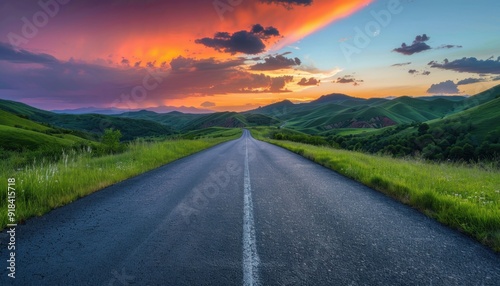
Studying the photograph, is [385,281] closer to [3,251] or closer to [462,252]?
[462,252]

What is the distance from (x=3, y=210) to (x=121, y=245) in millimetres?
3399

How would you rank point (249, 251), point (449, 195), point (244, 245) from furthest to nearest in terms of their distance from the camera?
point (449, 195) < point (244, 245) < point (249, 251)

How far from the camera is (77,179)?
8.66 metres

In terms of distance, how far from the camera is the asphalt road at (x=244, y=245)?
3488 mm

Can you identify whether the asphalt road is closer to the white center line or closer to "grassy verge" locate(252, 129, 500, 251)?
the white center line

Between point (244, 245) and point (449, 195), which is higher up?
point (449, 195)

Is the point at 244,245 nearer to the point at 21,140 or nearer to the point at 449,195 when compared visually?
the point at 449,195

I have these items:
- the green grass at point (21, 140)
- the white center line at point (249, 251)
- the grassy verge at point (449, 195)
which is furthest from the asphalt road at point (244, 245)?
the green grass at point (21, 140)

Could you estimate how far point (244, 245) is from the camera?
4.41 m

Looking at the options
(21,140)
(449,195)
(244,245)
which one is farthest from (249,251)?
(21,140)

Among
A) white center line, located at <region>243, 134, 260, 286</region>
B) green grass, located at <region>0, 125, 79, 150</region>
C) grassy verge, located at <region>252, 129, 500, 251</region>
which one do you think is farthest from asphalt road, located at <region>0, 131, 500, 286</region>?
green grass, located at <region>0, 125, 79, 150</region>

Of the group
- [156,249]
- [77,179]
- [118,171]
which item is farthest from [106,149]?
[156,249]

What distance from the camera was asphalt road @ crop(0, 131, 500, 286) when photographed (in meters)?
3.49

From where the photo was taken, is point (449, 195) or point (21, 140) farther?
point (21, 140)
